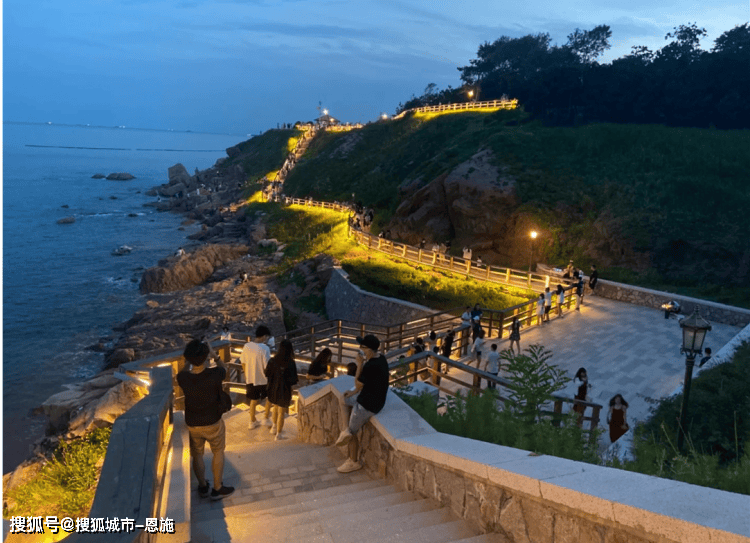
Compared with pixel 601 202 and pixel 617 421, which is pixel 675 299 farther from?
pixel 601 202

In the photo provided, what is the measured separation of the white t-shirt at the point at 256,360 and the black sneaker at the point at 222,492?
2438mm

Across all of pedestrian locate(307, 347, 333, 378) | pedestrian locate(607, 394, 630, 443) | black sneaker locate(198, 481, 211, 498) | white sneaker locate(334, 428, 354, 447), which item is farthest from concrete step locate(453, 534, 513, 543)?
pedestrian locate(607, 394, 630, 443)

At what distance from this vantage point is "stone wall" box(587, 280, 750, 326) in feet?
57.5

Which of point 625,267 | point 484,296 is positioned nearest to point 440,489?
point 484,296

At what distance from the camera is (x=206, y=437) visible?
4.88 m

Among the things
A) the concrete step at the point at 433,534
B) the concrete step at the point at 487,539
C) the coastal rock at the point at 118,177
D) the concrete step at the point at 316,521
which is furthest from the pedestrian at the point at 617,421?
the coastal rock at the point at 118,177

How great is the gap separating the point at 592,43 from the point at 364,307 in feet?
194

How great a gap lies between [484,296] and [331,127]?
6330 cm

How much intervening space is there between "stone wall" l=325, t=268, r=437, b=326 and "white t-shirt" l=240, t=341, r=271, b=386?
1385cm

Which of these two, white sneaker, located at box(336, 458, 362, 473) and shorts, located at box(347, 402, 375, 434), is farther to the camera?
white sneaker, located at box(336, 458, 362, 473)

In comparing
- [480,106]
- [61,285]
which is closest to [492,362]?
[61,285]

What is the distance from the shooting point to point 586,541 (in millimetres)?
2855

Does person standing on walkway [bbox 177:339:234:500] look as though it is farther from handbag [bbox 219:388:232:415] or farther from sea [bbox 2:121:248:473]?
sea [bbox 2:121:248:473]

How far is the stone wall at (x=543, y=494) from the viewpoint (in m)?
2.40
